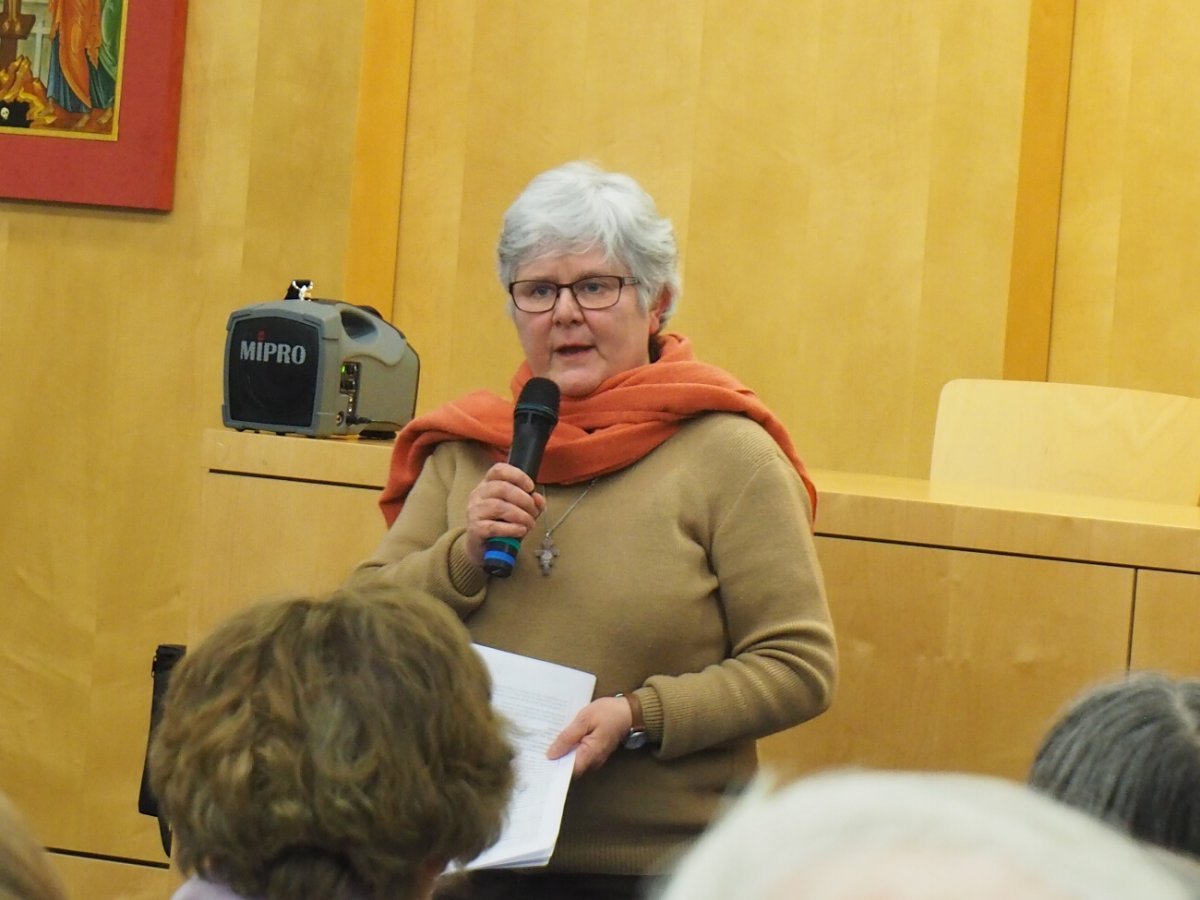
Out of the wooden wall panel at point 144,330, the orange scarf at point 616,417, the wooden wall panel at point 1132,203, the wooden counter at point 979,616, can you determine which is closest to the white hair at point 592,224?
the orange scarf at point 616,417

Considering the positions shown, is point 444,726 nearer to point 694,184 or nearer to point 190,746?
point 190,746

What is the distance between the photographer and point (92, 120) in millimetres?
3586

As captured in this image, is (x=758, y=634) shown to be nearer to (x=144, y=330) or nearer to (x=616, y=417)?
(x=616, y=417)

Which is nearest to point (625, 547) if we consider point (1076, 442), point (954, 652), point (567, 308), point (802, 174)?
point (567, 308)

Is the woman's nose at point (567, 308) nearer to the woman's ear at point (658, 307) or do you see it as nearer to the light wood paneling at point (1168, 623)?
the woman's ear at point (658, 307)

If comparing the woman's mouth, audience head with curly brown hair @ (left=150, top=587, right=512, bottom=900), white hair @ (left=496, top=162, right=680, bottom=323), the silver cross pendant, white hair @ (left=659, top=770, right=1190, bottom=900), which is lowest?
audience head with curly brown hair @ (left=150, top=587, right=512, bottom=900)

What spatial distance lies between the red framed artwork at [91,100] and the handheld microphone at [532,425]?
6.41ft

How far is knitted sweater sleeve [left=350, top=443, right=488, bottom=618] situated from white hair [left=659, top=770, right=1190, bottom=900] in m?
1.26

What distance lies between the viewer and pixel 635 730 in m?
1.74

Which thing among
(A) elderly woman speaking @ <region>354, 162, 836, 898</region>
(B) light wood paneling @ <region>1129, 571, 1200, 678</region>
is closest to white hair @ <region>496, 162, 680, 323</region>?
(A) elderly woman speaking @ <region>354, 162, 836, 898</region>

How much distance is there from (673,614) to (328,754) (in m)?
0.71

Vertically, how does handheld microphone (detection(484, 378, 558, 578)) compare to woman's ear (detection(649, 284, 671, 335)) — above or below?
below

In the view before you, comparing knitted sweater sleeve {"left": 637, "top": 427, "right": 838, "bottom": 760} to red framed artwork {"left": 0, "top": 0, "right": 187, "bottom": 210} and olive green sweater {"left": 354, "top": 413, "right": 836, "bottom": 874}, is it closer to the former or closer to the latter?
olive green sweater {"left": 354, "top": 413, "right": 836, "bottom": 874}

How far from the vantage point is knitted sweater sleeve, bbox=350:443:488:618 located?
1808 millimetres
